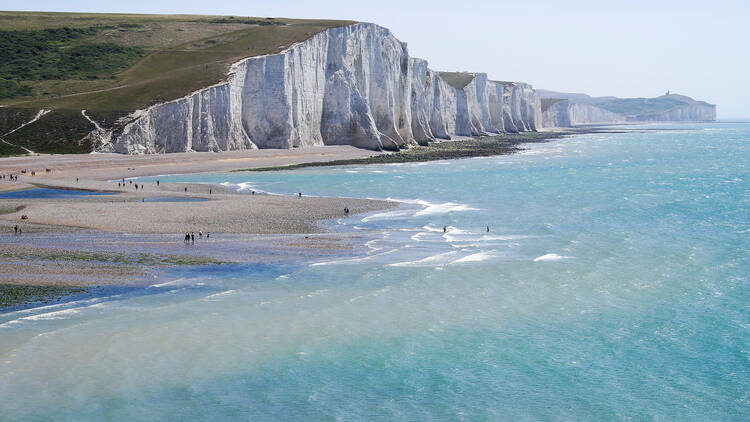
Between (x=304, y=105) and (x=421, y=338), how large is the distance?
71.0m

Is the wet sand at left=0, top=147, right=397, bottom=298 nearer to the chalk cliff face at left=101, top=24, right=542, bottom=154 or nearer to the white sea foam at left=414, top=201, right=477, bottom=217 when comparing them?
the white sea foam at left=414, top=201, right=477, bottom=217

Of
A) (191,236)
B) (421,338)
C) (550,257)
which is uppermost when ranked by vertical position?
(191,236)

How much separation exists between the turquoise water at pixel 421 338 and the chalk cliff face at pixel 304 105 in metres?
45.0

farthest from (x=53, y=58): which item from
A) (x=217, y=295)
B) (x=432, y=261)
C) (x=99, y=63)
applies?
(x=217, y=295)

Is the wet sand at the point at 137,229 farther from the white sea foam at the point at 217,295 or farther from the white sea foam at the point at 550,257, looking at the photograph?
the white sea foam at the point at 550,257

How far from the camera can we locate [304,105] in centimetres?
8912

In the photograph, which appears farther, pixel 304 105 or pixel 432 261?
pixel 304 105

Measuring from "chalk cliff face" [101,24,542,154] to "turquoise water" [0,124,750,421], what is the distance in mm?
44956

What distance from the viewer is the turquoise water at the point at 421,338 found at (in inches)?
651

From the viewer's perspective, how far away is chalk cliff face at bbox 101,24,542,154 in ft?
246

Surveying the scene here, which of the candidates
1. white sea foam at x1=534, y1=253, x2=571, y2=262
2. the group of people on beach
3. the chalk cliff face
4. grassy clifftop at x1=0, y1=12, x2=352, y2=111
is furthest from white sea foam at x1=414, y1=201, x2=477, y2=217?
grassy clifftop at x1=0, y1=12, x2=352, y2=111

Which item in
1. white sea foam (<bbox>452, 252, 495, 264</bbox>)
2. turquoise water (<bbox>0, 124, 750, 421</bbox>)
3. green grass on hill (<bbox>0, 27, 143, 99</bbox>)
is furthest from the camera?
green grass on hill (<bbox>0, 27, 143, 99</bbox>)

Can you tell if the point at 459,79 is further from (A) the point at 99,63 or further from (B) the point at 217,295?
(B) the point at 217,295

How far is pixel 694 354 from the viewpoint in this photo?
19.7 metres
